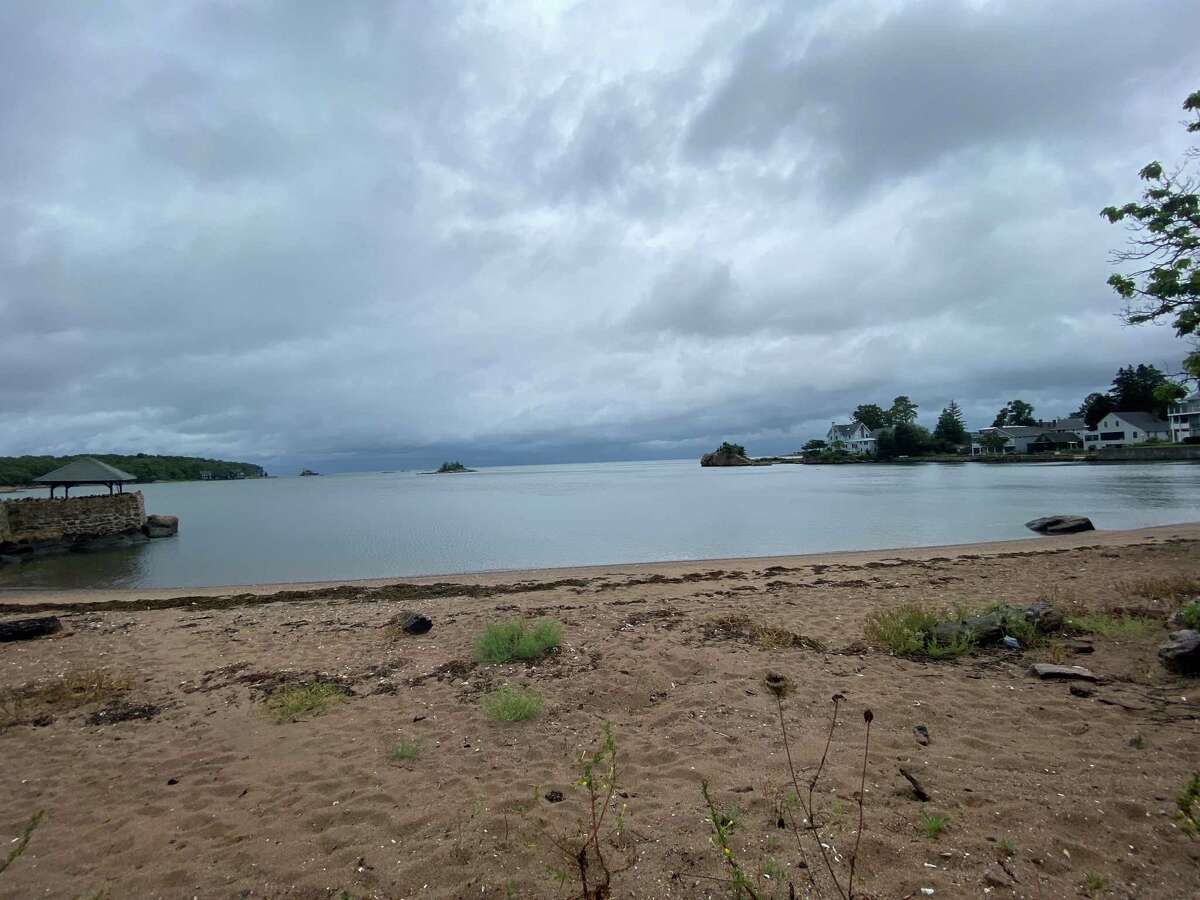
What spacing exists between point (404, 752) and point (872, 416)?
17465 cm

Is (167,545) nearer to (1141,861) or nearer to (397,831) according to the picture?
(397,831)

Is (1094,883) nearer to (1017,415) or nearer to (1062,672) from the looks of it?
(1062,672)

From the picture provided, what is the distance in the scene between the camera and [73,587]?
2164 cm

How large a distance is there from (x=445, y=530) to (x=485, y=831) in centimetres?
3216

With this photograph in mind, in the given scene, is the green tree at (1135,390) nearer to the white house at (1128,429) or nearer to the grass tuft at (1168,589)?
the white house at (1128,429)

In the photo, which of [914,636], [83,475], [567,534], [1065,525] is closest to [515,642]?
[914,636]

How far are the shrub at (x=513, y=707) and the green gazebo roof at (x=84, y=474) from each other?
129 feet

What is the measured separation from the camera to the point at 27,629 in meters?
9.91

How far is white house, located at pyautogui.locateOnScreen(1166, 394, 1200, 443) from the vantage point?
93.7 m

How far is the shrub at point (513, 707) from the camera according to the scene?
5633 millimetres

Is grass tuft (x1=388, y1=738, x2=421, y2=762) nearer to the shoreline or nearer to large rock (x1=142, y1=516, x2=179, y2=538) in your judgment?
the shoreline

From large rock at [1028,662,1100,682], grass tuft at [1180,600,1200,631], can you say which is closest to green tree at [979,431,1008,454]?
grass tuft at [1180,600,1200,631]

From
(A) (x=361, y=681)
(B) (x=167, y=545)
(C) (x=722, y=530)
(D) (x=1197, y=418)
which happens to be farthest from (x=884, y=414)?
(A) (x=361, y=681)

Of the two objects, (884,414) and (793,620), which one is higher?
(884,414)
